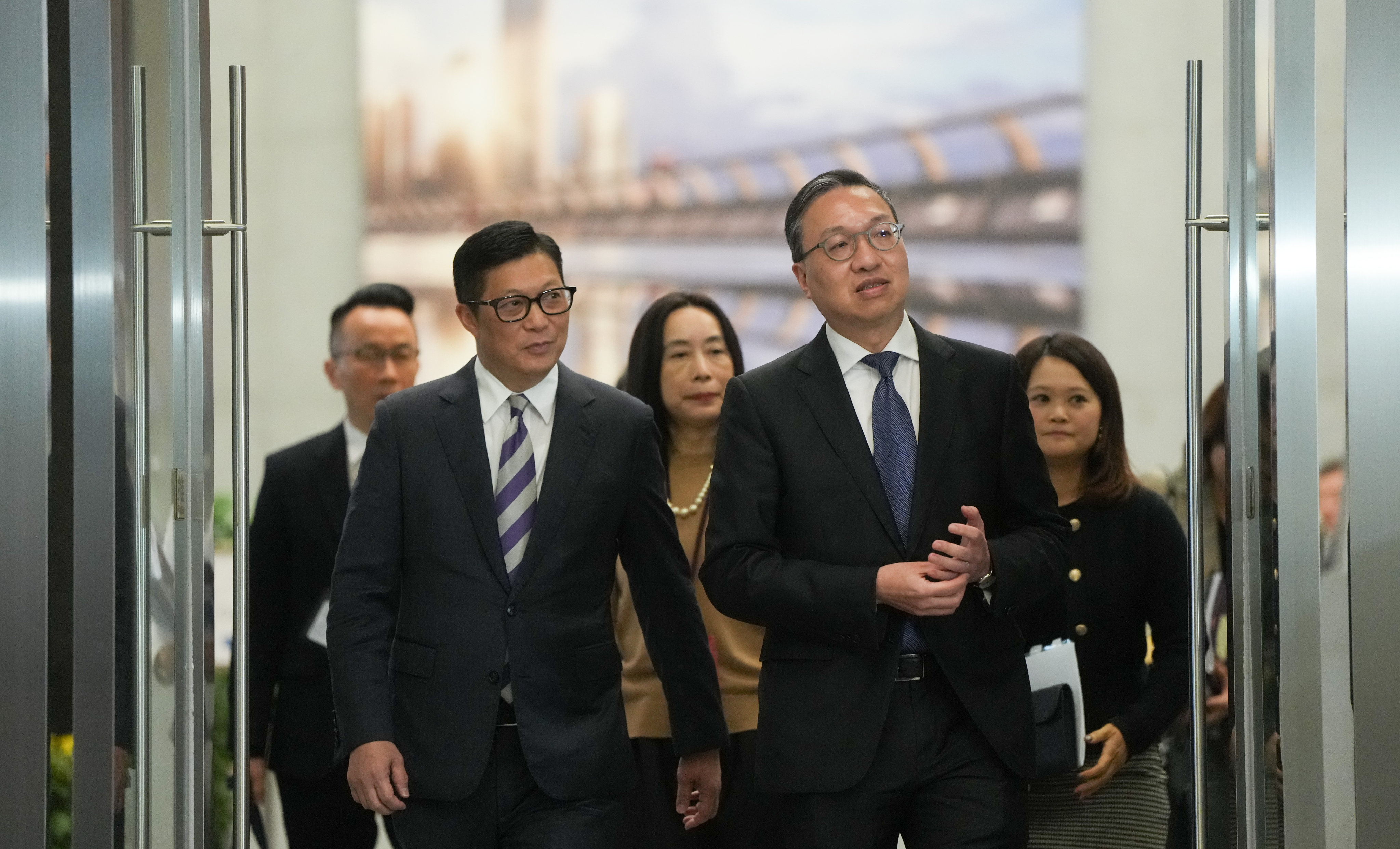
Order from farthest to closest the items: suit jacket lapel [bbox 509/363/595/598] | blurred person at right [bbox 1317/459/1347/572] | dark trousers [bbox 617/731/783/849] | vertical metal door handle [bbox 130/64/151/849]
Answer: dark trousers [bbox 617/731/783/849] < suit jacket lapel [bbox 509/363/595/598] < vertical metal door handle [bbox 130/64/151/849] < blurred person at right [bbox 1317/459/1347/572]

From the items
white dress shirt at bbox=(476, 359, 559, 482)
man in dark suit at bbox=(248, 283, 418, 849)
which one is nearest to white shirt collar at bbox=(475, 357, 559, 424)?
white dress shirt at bbox=(476, 359, 559, 482)

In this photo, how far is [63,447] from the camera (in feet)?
8.86

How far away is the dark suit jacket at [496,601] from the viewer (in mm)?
3053

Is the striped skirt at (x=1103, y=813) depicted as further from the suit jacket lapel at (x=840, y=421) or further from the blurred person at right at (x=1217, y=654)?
the suit jacket lapel at (x=840, y=421)

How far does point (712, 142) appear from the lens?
22.3 feet

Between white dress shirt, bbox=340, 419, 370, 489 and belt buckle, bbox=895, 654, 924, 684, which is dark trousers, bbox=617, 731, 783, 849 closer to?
belt buckle, bbox=895, 654, 924, 684

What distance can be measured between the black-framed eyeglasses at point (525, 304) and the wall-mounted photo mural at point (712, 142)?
3402mm

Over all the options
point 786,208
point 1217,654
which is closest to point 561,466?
point 1217,654

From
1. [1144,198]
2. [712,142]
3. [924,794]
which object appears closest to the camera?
[924,794]

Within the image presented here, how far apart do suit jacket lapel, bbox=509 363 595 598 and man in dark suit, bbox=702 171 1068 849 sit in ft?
0.99

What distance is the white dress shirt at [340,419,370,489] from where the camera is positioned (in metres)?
4.36

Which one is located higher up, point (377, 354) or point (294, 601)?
point (377, 354)

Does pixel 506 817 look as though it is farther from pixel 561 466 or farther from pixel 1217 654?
pixel 1217 654

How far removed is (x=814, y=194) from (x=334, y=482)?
176cm
